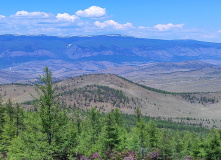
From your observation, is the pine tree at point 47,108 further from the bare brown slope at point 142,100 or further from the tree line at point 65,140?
the bare brown slope at point 142,100

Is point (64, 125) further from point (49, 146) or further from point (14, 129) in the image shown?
point (14, 129)

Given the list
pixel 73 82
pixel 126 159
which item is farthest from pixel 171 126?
pixel 73 82

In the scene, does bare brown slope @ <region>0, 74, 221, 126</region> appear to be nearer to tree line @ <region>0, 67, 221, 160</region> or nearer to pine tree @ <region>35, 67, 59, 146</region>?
tree line @ <region>0, 67, 221, 160</region>

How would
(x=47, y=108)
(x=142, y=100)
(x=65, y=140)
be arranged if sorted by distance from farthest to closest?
1. (x=142, y=100)
2. (x=65, y=140)
3. (x=47, y=108)

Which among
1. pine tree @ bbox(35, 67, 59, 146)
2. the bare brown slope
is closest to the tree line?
pine tree @ bbox(35, 67, 59, 146)

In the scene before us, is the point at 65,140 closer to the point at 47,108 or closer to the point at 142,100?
the point at 47,108

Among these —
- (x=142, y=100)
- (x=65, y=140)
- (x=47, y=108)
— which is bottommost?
(x=142, y=100)

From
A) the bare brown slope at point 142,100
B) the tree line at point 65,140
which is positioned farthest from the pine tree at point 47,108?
the bare brown slope at point 142,100

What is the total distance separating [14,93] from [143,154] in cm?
13438

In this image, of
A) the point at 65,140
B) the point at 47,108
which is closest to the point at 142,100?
the point at 65,140

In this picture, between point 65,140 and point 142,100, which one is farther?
point 142,100

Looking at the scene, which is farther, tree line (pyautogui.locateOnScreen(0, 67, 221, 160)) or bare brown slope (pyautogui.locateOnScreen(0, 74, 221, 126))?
bare brown slope (pyautogui.locateOnScreen(0, 74, 221, 126))

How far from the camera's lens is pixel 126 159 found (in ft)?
72.9

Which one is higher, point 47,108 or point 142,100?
point 47,108
